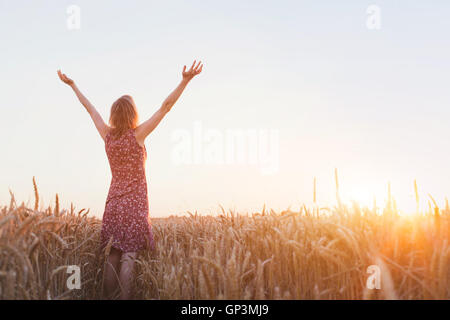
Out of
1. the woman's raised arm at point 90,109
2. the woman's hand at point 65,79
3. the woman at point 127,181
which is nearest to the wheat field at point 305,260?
the woman at point 127,181

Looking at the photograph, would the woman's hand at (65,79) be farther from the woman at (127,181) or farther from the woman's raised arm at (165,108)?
the woman's raised arm at (165,108)

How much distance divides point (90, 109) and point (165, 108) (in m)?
1.11

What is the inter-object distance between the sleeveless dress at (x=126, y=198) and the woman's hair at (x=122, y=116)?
7 centimetres

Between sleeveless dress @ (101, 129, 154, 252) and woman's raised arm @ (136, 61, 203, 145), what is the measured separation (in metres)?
0.09

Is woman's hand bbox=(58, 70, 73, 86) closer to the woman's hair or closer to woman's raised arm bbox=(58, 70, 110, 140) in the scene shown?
woman's raised arm bbox=(58, 70, 110, 140)

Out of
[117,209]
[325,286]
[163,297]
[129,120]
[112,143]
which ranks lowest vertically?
[163,297]

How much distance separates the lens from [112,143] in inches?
145

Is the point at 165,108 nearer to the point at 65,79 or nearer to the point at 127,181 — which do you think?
the point at 127,181

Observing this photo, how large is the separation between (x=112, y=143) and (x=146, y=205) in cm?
77

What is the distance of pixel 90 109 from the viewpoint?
160 inches

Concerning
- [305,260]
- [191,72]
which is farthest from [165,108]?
A: [305,260]

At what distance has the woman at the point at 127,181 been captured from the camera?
11.8ft

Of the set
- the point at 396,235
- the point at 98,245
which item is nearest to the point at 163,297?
the point at 98,245
